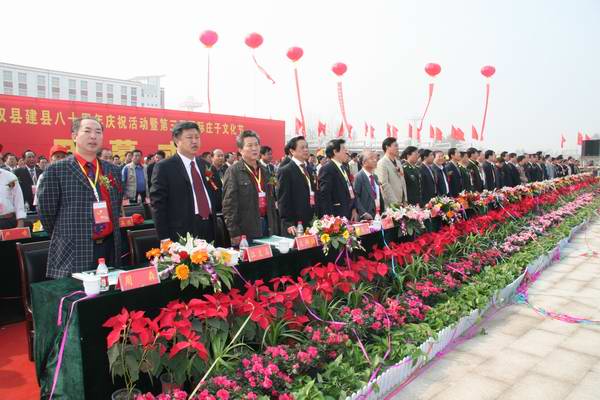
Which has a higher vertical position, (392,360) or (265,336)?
(265,336)

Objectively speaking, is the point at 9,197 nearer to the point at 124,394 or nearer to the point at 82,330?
the point at 82,330

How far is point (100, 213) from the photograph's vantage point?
225 cm

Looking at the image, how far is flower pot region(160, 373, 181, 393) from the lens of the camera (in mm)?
1742

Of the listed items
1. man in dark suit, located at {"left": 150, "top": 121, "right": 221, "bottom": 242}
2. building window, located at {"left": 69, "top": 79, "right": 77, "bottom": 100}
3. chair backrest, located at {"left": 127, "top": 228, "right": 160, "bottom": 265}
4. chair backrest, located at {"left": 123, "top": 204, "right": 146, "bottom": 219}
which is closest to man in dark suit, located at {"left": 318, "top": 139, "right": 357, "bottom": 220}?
man in dark suit, located at {"left": 150, "top": 121, "right": 221, "bottom": 242}

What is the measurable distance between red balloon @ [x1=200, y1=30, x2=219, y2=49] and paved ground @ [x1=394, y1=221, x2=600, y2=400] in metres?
8.78

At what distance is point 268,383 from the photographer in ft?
5.47

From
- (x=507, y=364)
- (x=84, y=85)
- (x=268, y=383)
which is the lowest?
(x=507, y=364)

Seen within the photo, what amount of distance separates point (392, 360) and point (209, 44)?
31.2 ft

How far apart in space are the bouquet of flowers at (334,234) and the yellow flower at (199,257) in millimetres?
949

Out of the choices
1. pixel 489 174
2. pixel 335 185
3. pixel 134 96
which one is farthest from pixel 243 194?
pixel 134 96

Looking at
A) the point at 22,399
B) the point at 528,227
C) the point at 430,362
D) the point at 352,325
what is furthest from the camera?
the point at 528,227

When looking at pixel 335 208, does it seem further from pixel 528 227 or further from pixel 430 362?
pixel 528 227

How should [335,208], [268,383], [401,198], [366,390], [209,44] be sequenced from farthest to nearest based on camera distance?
[209,44], [401,198], [335,208], [366,390], [268,383]

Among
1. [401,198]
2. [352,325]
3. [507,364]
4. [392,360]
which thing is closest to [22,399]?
[352,325]
